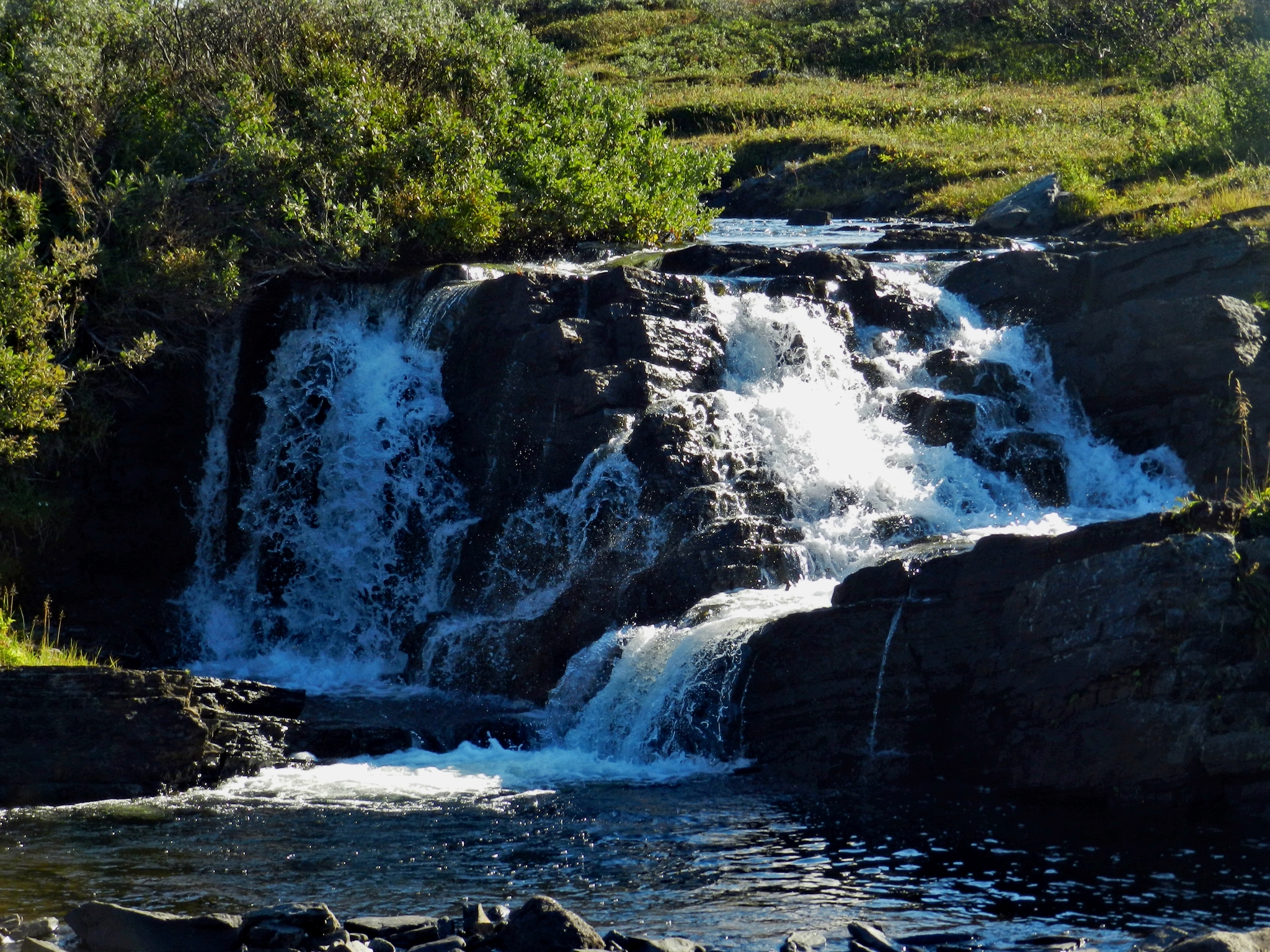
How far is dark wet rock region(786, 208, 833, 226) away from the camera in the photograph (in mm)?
27859

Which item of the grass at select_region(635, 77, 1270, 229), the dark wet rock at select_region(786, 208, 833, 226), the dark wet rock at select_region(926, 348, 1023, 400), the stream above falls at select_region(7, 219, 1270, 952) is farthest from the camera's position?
the dark wet rock at select_region(786, 208, 833, 226)

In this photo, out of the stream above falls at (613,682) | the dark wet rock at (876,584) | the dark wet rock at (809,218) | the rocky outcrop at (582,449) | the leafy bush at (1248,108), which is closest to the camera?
the stream above falls at (613,682)

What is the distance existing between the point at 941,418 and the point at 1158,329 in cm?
283

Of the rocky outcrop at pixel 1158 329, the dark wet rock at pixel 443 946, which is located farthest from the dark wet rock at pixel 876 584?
the rocky outcrop at pixel 1158 329

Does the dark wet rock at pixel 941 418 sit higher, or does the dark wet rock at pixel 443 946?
the dark wet rock at pixel 941 418

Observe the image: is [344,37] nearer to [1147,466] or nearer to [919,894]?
[1147,466]

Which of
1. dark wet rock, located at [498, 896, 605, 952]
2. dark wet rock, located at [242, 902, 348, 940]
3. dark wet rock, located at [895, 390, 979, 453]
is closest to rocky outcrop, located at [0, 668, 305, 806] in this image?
dark wet rock, located at [242, 902, 348, 940]

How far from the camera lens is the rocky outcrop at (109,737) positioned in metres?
11.3

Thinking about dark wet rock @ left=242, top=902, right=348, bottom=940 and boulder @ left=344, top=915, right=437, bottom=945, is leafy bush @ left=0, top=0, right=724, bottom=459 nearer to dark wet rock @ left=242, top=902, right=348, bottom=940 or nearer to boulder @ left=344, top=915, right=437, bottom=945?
dark wet rock @ left=242, top=902, right=348, bottom=940

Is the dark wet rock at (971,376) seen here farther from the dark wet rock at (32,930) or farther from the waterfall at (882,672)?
the dark wet rock at (32,930)

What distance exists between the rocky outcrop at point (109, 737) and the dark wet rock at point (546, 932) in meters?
5.25

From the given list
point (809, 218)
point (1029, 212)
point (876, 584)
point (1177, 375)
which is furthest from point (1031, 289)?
point (809, 218)

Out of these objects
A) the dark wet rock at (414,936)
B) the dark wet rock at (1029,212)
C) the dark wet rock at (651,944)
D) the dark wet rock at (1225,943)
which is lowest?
the dark wet rock at (414,936)

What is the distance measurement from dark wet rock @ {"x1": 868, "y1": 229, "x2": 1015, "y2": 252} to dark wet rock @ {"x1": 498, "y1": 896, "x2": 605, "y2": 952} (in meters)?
16.3
